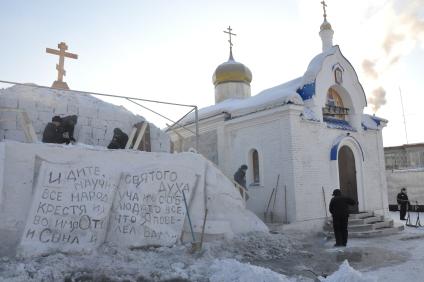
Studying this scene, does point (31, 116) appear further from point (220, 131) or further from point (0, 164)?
point (220, 131)

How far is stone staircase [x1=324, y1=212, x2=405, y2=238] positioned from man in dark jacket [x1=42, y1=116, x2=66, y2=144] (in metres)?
8.37

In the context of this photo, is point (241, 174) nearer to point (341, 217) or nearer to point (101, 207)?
point (341, 217)

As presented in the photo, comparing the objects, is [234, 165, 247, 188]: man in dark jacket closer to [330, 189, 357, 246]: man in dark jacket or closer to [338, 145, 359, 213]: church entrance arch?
[330, 189, 357, 246]: man in dark jacket

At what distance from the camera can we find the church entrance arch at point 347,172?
14383 millimetres

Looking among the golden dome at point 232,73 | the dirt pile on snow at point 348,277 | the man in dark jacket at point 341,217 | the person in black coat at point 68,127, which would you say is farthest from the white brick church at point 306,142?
the dirt pile on snow at point 348,277

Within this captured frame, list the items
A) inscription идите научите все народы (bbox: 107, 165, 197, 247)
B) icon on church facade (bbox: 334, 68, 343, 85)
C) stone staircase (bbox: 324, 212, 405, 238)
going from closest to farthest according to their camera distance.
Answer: inscription идите научите все народы (bbox: 107, 165, 197, 247) → stone staircase (bbox: 324, 212, 405, 238) → icon on church facade (bbox: 334, 68, 343, 85)

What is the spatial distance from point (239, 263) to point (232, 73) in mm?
13688

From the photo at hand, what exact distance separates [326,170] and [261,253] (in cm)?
577

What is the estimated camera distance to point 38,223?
6.71 meters

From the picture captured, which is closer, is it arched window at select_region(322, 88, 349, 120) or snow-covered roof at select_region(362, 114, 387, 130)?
arched window at select_region(322, 88, 349, 120)

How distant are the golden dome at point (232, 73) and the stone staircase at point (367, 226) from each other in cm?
856

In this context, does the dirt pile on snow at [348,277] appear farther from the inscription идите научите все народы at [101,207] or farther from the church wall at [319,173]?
the church wall at [319,173]

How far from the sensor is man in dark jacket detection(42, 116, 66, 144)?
8.45m

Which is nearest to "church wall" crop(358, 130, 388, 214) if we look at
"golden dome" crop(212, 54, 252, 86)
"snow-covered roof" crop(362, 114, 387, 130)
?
"snow-covered roof" crop(362, 114, 387, 130)
